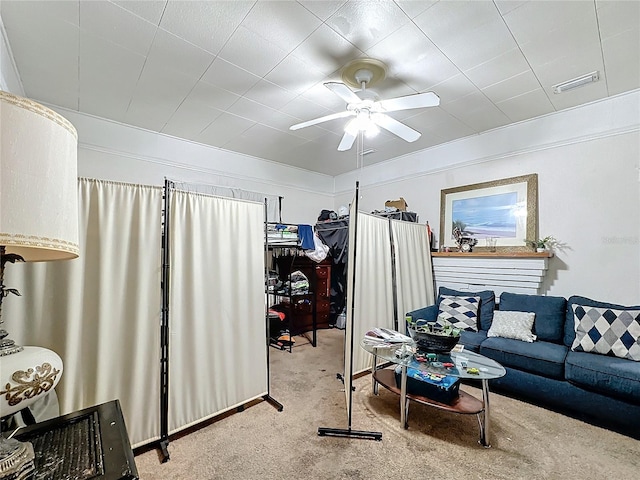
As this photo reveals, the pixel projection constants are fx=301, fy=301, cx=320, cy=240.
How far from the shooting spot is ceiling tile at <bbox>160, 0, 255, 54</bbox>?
2.03 meters

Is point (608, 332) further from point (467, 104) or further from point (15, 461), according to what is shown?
point (15, 461)

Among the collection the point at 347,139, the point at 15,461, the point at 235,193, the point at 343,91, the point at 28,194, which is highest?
the point at 343,91

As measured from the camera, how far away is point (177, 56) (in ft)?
8.27

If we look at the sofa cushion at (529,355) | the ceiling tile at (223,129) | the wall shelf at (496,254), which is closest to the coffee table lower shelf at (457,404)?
the sofa cushion at (529,355)

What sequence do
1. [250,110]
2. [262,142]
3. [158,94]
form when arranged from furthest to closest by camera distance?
[262,142] < [250,110] < [158,94]

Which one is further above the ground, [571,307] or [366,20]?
[366,20]

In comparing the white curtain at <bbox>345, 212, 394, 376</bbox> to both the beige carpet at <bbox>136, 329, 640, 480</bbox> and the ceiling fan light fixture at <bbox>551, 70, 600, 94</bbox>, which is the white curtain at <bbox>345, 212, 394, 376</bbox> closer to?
the beige carpet at <bbox>136, 329, 640, 480</bbox>

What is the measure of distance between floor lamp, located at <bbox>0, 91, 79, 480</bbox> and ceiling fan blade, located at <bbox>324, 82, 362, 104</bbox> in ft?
5.82

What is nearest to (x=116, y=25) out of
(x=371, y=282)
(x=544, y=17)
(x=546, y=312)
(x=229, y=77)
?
(x=229, y=77)

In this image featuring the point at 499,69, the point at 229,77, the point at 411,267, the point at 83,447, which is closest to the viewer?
the point at 83,447

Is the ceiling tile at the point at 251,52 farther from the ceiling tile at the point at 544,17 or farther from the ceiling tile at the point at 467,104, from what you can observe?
the ceiling tile at the point at 467,104

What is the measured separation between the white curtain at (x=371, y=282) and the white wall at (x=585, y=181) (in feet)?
5.84

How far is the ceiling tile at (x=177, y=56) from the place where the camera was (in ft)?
7.71

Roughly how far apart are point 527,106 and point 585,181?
1043 mm
